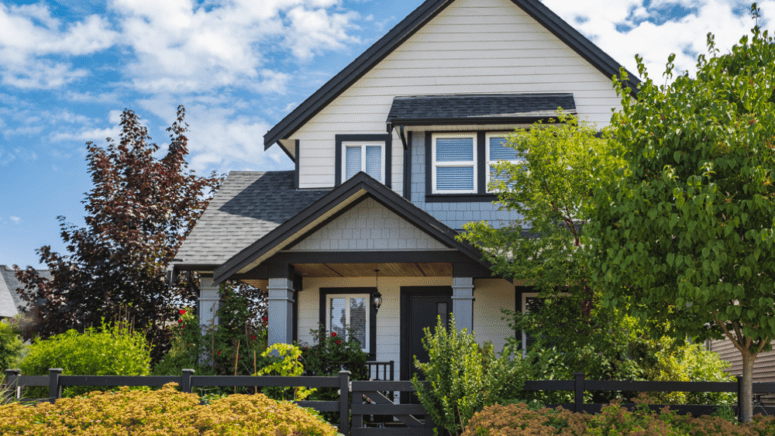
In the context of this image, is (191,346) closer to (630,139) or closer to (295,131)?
(295,131)

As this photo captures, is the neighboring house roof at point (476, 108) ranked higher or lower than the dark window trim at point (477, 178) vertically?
higher

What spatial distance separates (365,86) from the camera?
15000 mm

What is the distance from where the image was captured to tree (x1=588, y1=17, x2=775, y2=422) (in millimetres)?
6871

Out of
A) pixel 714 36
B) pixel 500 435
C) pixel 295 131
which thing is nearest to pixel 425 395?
pixel 500 435

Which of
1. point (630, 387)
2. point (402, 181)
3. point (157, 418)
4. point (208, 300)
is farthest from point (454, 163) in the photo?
point (157, 418)

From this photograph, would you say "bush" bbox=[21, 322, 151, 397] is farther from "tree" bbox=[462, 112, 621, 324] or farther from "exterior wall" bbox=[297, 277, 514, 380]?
"tree" bbox=[462, 112, 621, 324]

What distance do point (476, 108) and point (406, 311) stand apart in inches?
177

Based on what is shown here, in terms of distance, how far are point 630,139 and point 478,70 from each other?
750cm

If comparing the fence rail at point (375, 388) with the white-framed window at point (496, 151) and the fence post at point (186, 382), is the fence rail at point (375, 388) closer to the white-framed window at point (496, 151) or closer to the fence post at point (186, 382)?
the fence post at point (186, 382)

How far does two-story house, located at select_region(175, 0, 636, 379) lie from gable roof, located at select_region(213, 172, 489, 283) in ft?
0.08

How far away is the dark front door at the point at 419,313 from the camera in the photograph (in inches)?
540

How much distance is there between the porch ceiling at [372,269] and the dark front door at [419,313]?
0.42m

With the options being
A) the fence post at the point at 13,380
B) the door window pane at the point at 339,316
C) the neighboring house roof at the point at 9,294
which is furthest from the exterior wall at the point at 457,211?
the neighboring house roof at the point at 9,294

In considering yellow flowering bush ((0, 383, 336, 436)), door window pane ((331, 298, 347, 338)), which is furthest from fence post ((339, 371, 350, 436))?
door window pane ((331, 298, 347, 338))
